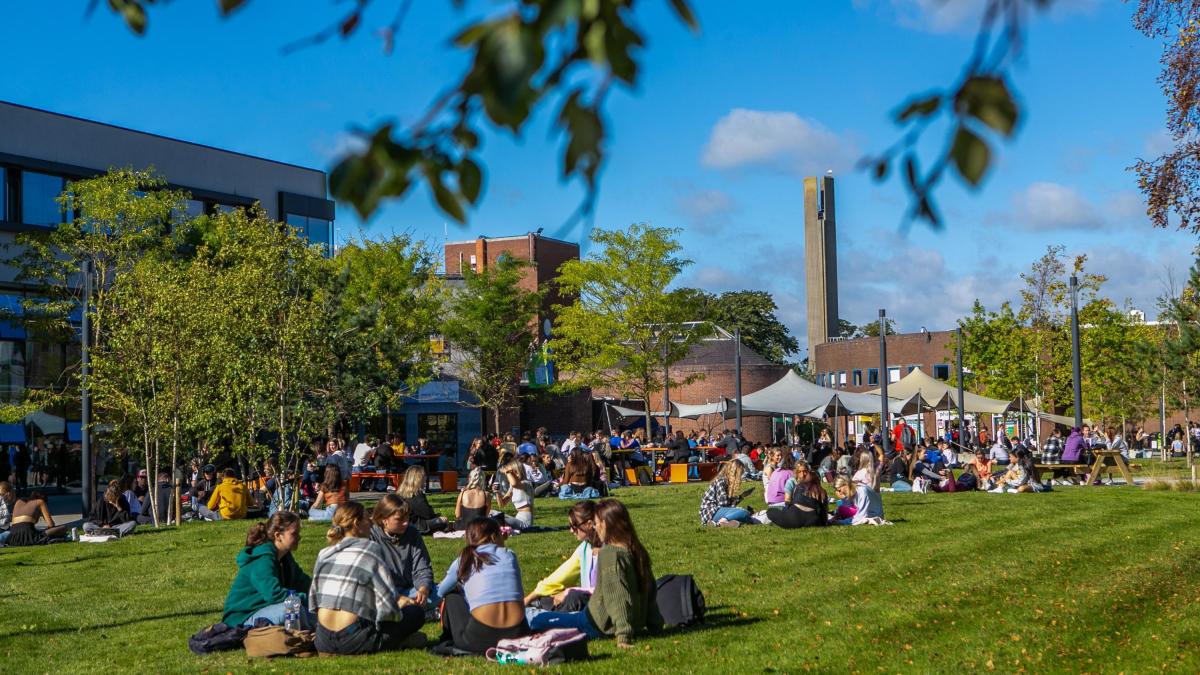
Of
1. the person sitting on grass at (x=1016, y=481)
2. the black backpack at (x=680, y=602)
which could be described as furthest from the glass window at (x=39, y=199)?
the black backpack at (x=680, y=602)

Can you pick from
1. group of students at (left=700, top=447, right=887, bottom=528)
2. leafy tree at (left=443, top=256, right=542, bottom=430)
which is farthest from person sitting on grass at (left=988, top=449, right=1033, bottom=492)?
leafy tree at (left=443, top=256, right=542, bottom=430)

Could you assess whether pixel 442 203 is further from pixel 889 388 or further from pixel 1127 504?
pixel 889 388

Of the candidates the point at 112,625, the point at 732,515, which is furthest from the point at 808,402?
the point at 112,625

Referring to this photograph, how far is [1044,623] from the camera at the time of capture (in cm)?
1044

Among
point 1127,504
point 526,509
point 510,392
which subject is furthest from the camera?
point 510,392

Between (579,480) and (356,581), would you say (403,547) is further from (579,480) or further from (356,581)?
(579,480)

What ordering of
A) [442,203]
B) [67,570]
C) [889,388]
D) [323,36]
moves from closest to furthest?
1. [442,203]
2. [323,36]
3. [67,570]
4. [889,388]

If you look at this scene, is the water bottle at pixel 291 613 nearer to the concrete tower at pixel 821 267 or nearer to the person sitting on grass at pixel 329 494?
the person sitting on grass at pixel 329 494

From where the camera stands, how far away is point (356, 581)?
956 centimetres

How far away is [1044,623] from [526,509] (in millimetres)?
10304

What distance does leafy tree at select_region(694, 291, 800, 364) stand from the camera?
110688 mm

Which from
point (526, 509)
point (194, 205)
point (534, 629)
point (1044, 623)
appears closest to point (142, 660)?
point (534, 629)

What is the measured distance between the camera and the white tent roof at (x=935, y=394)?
132 ft

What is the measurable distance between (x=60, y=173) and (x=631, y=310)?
70.8ft
